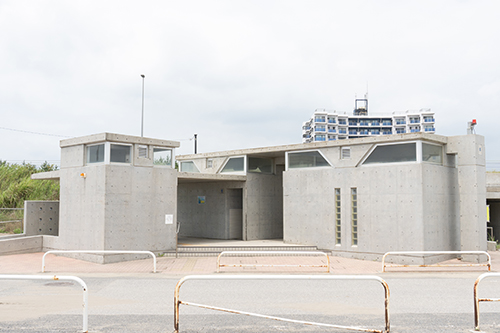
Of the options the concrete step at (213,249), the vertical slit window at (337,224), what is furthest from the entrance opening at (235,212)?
the vertical slit window at (337,224)

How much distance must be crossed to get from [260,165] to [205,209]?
377 centimetres

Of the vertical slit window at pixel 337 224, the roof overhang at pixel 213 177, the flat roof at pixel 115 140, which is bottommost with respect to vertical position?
the vertical slit window at pixel 337 224

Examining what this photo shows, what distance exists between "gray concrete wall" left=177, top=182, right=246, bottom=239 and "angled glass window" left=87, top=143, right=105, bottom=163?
7197mm

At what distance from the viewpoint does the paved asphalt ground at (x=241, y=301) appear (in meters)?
7.27

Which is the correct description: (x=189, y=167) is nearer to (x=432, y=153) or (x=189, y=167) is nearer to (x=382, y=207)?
(x=382, y=207)

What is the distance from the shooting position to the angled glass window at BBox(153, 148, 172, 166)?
1712cm

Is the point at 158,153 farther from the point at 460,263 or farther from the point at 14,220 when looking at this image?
the point at 14,220

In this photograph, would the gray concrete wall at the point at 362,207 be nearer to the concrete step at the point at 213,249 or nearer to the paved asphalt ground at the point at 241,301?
the concrete step at the point at 213,249

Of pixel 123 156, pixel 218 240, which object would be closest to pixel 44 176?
pixel 123 156

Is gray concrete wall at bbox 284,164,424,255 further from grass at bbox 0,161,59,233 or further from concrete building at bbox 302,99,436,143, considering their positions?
concrete building at bbox 302,99,436,143

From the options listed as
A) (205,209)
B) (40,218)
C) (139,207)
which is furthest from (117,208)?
(205,209)

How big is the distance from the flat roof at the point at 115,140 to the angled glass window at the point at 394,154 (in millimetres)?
7926

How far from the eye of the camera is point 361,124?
3797 inches

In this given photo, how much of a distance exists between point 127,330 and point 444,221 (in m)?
13.2
